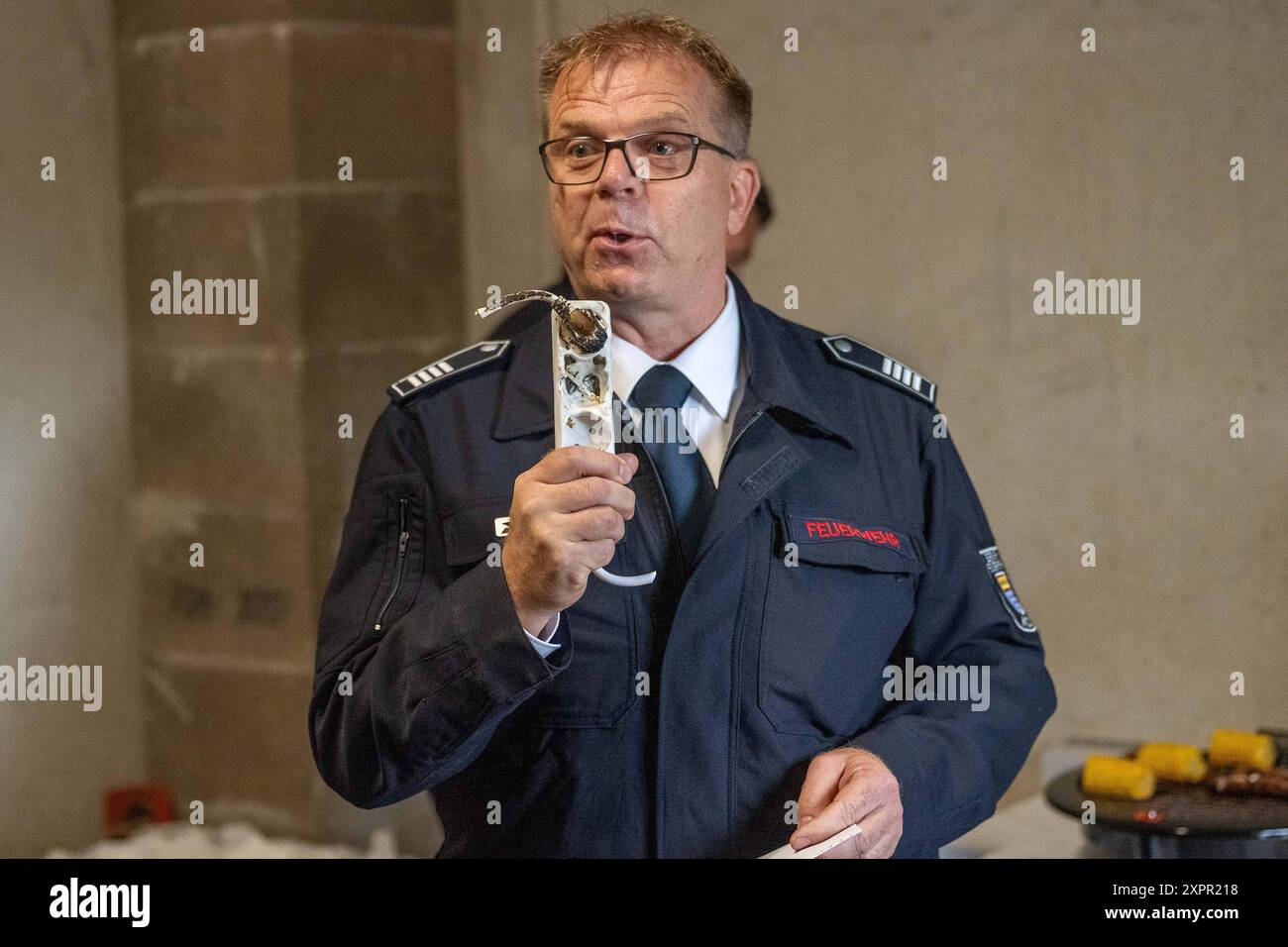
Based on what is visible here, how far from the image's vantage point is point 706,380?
145cm

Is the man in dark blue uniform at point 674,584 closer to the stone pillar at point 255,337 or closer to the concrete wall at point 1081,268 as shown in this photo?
the concrete wall at point 1081,268

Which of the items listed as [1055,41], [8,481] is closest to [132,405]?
[8,481]

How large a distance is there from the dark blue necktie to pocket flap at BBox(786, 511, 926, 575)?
0.32 feet

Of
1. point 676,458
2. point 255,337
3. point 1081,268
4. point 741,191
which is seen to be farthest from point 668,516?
point 255,337

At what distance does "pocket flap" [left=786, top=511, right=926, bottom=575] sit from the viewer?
4.63 feet

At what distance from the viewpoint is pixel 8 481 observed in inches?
86.4

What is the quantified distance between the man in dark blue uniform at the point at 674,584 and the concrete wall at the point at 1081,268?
682 millimetres

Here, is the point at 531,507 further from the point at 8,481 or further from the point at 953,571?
the point at 8,481

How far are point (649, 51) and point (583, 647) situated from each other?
613 mm

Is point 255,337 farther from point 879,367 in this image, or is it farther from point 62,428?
point 879,367

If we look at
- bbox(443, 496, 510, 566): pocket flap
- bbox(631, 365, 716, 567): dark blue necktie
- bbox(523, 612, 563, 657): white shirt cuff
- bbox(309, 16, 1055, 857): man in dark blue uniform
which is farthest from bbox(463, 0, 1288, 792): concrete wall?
bbox(523, 612, 563, 657): white shirt cuff

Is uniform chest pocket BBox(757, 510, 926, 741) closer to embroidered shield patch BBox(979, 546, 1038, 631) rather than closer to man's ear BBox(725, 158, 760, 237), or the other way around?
embroidered shield patch BBox(979, 546, 1038, 631)

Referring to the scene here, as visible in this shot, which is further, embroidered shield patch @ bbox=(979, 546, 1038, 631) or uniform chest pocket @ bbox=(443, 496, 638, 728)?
embroidered shield patch @ bbox=(979, 546, 1038, 631)
